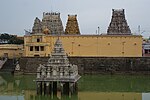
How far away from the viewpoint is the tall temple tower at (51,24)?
4903 cm

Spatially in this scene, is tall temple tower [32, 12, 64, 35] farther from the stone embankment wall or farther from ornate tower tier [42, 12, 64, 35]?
the stone embankment wall

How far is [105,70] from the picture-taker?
3794cm

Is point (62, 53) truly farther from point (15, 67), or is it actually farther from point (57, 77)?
point (15, 67)

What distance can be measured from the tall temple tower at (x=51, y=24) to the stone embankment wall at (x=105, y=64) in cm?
1038

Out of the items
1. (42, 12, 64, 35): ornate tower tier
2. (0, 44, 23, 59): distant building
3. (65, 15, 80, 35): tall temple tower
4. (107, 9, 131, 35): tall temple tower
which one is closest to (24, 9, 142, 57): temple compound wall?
(0, 44, 23, 59): distant building

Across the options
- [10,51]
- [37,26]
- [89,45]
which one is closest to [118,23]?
[89,45]

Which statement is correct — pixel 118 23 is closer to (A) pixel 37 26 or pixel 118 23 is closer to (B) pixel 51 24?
(B) pixel 51 24

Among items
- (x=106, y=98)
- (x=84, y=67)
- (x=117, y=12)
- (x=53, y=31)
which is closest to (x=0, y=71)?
(x=84, y=67)

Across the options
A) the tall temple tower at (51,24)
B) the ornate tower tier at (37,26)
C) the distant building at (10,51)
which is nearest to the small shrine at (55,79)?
the distant building at (10,51)

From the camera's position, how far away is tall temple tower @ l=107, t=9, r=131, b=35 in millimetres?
47656

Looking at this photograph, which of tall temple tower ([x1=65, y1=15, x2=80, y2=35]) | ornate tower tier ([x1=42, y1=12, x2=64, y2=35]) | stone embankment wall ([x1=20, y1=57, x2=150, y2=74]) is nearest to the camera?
stone embankment wall ([x1=20, y1=57, x2=150, y2=74])

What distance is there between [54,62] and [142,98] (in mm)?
5284

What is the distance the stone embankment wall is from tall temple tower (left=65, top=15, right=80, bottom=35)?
10472mm

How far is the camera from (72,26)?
161 ft
